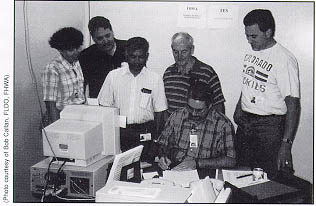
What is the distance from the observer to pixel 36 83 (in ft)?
8.80

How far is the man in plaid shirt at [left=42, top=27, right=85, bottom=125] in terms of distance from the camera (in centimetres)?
258

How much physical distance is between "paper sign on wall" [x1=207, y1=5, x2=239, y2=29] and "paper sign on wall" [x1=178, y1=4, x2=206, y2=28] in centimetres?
5

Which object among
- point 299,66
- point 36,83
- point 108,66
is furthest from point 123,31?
point 299,66

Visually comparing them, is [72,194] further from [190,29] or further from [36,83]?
[190,29]

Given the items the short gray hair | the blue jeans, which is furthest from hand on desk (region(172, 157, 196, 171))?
the short gray hair

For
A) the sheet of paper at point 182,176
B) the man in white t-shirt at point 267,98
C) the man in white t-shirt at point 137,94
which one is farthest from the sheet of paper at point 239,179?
the man in white t-shirt at point 137,94

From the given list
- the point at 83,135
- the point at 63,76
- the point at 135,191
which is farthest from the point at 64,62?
the point at 135,191

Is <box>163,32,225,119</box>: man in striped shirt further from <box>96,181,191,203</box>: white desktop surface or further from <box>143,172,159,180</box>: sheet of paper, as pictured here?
<box>96,181,191,203</box>: white desktop surface

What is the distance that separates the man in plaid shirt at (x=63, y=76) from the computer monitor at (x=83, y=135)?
0.42m

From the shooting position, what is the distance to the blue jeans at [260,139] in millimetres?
2525

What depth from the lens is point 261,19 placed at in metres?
2.55

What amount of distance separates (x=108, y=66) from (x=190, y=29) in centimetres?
64

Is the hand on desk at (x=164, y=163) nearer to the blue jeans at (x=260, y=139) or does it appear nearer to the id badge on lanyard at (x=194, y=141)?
the id badge on lanyard at (x=194, y=141)

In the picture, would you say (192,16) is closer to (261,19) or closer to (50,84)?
(261,19)
